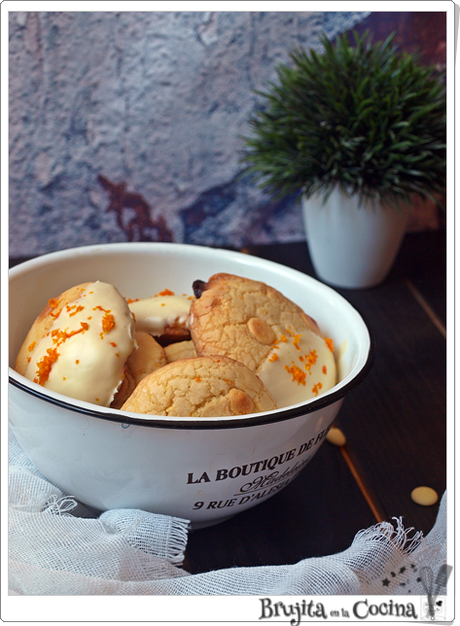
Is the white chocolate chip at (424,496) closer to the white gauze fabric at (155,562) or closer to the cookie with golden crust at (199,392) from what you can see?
the white gauze fabric at (155,562)

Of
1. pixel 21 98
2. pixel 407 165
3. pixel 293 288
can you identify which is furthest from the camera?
pixel 21 98

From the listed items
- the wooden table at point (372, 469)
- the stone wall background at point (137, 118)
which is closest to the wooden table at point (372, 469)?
the wooden table at point (372, 469)

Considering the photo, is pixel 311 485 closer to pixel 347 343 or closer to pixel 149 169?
pixel 347 343

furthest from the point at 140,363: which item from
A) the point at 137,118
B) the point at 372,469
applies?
the point at 137,118

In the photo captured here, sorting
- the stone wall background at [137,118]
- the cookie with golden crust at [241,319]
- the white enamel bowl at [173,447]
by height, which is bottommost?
the white enamel bowl at [173,447]

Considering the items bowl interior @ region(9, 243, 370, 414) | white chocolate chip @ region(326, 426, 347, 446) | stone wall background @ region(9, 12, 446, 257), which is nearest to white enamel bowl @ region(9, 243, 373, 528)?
bowl interior @ region(9, 243, 370, 414)

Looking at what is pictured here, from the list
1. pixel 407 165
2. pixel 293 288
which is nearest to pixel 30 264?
pixel 293 288
